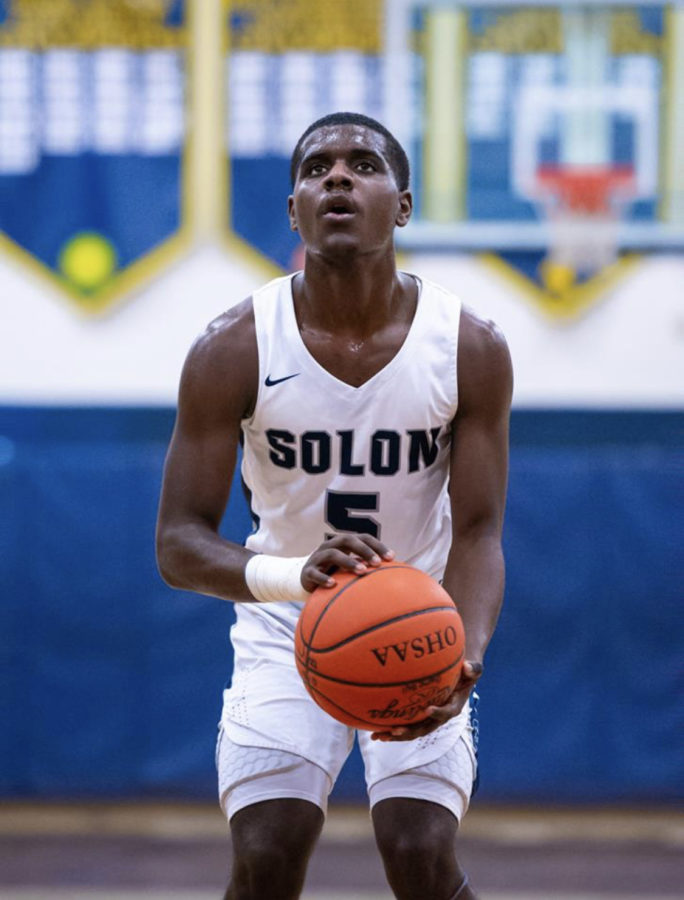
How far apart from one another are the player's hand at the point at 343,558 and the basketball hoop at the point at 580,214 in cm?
501

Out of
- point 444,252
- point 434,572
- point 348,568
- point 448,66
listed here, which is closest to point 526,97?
point 448,66

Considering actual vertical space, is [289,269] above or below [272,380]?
above

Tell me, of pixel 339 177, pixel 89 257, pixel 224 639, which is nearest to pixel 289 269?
pixel 89 257

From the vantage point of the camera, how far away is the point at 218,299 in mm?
7480

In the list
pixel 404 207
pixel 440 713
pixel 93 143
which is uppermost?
pixel 93 143

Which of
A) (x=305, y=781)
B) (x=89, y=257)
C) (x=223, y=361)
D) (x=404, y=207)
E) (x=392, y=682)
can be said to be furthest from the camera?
(x=89, y=257)

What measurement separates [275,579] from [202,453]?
1.33 ft

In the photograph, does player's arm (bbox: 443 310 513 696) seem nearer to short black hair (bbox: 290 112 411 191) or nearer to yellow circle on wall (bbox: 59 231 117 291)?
short black hair (bbox: 290 112 411 191)


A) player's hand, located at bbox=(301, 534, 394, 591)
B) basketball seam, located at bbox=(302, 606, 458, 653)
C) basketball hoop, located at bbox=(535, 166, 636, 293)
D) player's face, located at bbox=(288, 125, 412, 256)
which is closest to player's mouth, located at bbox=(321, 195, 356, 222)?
player's face, located at bbox=(288, 125, 412, 256)

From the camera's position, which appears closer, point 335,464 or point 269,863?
point 269,863

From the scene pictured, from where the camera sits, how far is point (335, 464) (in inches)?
122

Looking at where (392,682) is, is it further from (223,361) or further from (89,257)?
(89,257)

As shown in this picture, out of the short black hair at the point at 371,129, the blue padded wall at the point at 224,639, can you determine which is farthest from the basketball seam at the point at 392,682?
the blue padded wall at the point at 224,639

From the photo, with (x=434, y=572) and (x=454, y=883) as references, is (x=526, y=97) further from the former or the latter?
(x=454, y=883)
